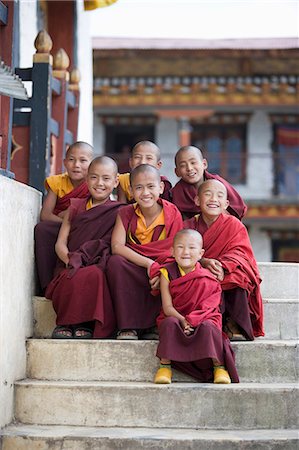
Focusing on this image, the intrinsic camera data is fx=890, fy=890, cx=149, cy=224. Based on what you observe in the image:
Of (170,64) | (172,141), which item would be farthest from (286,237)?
(170,64)

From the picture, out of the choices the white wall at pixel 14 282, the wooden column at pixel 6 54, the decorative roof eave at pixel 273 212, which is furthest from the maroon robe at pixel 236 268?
the decorative roof eave at pixel 273 212

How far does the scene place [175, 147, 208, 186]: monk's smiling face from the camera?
18.2 feet

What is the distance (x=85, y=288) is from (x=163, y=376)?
2.23 ft

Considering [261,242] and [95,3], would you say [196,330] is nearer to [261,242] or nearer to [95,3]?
[95,3]

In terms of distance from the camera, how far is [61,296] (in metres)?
4.81

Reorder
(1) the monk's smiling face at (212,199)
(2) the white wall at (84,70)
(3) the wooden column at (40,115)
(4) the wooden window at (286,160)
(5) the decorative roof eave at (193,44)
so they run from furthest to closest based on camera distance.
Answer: (4) the wooden window at (286,160) < (5) the decorative roof eave at (193,44) < (2) the white wall at (84,70) < (3) the wooden column at (40,115) < (1) the monk's smiling face at (212,199)

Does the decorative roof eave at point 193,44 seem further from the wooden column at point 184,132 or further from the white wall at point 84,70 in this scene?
the white wall at point 84,70

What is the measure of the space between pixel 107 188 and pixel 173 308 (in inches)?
37.9

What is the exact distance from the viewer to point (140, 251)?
16.3ft

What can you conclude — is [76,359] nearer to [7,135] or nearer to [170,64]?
[7,135]

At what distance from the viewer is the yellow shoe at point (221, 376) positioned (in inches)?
173

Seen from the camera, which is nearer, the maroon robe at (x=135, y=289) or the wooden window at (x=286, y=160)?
the maroon robe at (x=135, y=289)

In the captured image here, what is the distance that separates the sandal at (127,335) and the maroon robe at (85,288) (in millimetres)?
64

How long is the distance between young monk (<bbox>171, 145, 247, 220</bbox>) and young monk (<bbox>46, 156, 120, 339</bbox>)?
1.74 ft
